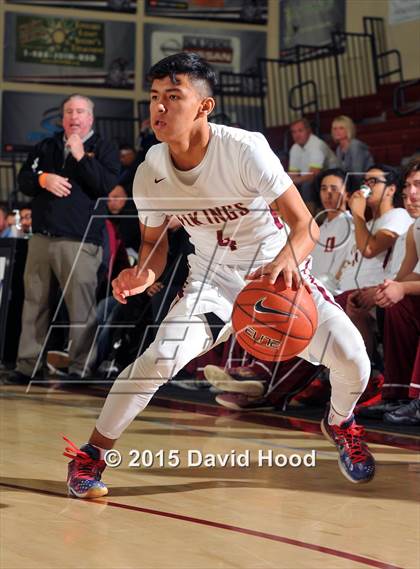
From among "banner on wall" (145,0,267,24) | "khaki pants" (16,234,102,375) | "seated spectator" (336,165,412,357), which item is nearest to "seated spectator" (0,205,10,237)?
"khaki pants" (16,234,102,375)

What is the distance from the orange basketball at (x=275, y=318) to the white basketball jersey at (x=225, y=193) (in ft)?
1.17

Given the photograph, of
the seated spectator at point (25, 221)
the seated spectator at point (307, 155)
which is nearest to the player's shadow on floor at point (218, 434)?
the seated spectator at point (25, 221)

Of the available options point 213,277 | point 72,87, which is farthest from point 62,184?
point 72,87

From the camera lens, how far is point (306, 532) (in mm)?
3264

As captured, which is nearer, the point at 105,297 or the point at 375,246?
the point at 375,246

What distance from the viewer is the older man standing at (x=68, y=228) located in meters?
7.41

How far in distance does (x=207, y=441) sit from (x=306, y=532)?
188 centimetres

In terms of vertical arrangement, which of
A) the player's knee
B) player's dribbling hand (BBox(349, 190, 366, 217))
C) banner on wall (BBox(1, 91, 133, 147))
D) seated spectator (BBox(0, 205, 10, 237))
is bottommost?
the player's knee

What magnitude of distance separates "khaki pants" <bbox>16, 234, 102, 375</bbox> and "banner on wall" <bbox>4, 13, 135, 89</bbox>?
10.3m

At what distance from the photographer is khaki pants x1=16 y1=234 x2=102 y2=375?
7.46 metres

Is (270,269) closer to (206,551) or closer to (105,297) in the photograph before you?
(206,551)

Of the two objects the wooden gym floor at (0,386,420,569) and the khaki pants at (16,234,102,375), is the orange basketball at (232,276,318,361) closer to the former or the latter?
the wooden gym floor at (0,386,420,569)

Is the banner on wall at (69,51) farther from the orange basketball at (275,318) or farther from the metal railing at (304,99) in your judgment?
the orange basketball at (275,318)

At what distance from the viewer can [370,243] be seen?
6.79 metres
